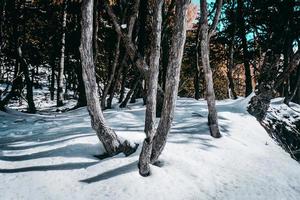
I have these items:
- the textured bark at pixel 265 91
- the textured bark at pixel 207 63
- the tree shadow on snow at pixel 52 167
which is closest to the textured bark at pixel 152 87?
the tree shadow on snow at pixel 52 167

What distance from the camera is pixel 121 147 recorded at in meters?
7.18

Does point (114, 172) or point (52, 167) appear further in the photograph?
point (52, 167)

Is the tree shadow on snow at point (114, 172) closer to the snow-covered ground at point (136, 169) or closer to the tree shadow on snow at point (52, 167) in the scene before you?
the snow-covered ground at point (136, 169)

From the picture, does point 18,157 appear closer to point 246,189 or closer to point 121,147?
point 121,147

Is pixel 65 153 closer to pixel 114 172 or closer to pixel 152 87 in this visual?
pixel 114 172

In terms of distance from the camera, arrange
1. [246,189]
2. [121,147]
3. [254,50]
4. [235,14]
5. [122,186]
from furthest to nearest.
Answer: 1. [254,50]
2. [235,14]
3. [121,147]
4. [246,189]
5. [122,186]

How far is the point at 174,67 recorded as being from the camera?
6359mm

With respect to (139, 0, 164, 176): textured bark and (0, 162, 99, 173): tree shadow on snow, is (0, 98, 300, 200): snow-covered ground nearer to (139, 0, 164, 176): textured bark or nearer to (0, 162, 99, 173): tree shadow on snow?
(0, 162, 99, 173): tree shadow on snow

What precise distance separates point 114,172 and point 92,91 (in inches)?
62.2

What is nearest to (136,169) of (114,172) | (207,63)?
(114,172)

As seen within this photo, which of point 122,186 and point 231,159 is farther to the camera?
point 231,159

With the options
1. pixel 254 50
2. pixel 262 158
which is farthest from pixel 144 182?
pixel 254 50

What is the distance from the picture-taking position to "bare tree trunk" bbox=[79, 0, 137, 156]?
6531mm

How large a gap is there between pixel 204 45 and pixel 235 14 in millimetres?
9242
